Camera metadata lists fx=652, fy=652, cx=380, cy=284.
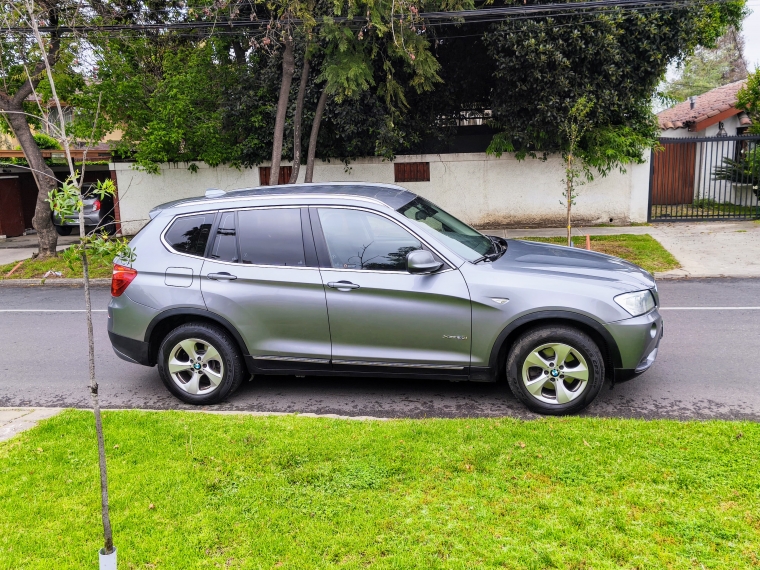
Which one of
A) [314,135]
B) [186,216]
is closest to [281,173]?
[314,135]

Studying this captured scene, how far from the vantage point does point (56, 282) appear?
1304 cm

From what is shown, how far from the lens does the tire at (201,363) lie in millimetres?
5641

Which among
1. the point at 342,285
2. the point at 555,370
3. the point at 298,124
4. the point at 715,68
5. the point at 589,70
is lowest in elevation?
the point at 555,370

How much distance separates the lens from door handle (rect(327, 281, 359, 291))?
5.34m

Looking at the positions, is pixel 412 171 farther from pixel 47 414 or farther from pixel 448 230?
pixel 47 414

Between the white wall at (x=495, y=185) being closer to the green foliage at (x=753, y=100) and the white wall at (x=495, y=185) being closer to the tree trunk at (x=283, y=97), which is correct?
the tree trunk at (x=283, y=97)

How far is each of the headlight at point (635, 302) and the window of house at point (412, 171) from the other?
11869 millimetres

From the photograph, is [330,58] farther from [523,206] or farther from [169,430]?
[169,430]

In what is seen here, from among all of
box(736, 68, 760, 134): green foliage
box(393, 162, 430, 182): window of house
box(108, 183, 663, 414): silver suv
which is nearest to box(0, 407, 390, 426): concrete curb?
box(108, 183, 663, 414): silver suv

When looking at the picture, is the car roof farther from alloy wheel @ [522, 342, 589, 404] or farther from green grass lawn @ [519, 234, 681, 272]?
green grass lawn @ [519, 234, 681, 272]

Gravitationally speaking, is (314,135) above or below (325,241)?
above

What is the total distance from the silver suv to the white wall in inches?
421

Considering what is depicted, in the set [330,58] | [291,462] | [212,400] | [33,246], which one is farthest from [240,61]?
[291,462]

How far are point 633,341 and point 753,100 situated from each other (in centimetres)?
1638
